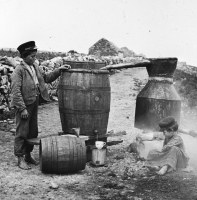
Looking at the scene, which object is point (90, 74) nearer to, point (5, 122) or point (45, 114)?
point (5, 122)

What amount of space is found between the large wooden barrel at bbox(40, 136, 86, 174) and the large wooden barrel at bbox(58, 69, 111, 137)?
72 centimetres

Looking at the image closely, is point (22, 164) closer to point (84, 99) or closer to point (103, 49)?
point (84, 99)

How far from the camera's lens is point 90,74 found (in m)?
5.30

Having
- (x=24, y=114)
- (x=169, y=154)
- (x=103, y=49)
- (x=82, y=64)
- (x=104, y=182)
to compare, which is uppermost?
(x=103, y=49)

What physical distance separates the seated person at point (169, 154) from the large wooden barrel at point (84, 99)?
1.06 meters

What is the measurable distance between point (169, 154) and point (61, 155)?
177 centimetres

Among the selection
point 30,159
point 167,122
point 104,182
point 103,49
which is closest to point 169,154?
point 167,122

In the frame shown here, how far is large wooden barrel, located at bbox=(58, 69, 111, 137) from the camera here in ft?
17.3

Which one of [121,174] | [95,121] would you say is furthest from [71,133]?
[121,174]

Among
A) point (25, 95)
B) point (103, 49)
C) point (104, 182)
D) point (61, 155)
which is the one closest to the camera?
point (104, 182)

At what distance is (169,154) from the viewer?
500 cm

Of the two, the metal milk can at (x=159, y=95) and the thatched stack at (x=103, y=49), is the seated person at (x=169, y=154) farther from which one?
the thatched stack at (x=103, y=49)

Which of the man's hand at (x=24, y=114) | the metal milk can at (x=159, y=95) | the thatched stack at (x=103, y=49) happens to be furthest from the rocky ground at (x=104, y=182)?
the thatched stack at (x=103, y=49)

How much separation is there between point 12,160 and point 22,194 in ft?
5.19
